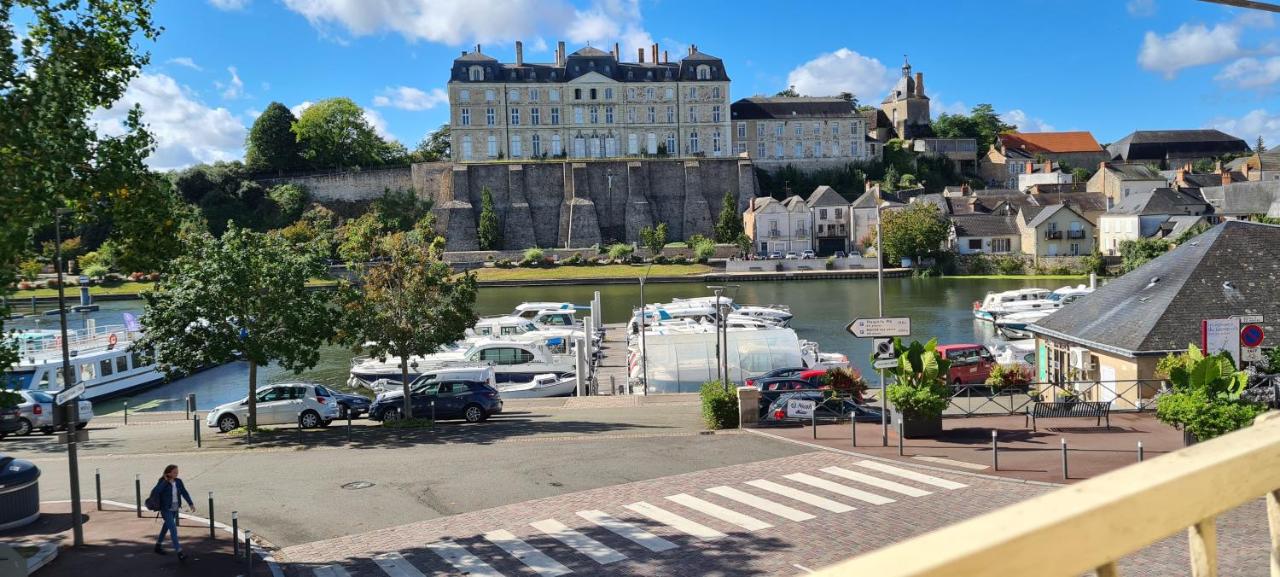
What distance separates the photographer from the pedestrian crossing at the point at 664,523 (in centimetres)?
1278

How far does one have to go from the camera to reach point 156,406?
125ft

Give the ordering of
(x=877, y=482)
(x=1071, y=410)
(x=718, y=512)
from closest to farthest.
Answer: (x=718, y=512)
(x=877, y=482)
(x=1071, y=410)

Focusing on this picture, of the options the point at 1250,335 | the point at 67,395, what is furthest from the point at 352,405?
the point at 1250,335

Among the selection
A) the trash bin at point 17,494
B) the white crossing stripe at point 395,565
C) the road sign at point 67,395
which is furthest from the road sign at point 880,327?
the trash bin at point 17,494

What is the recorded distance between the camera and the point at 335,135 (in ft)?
356

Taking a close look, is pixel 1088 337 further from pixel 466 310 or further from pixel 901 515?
pixel 466 310

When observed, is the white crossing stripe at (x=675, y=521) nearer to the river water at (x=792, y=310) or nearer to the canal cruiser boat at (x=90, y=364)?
the river water at (x=792, y=310)

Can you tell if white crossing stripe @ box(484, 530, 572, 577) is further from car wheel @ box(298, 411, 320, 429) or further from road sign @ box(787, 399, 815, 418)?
car wheel @ box(298, 411, 320, 429)

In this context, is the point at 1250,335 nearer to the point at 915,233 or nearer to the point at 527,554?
the point at 527,554

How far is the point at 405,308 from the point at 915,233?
65448mm

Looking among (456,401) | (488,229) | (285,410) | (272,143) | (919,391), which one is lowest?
(285,410)

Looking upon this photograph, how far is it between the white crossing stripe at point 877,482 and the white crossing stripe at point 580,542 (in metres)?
5.27

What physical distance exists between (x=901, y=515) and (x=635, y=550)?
13.4 feet

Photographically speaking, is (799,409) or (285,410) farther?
(285,410)
